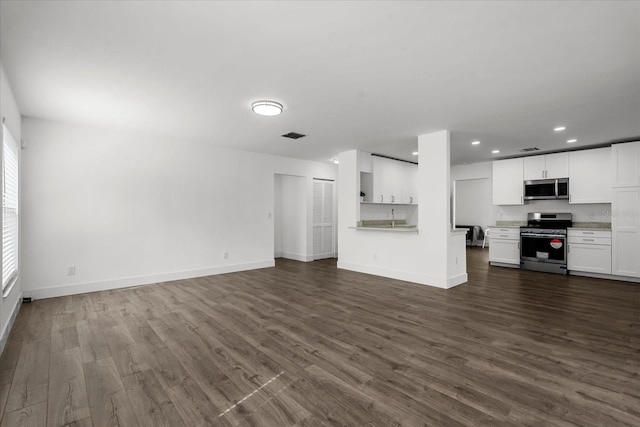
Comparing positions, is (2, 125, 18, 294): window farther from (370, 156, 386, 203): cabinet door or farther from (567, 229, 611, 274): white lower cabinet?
(567, 229, 611, 274): white lower cabinet

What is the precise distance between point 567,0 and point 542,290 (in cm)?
426

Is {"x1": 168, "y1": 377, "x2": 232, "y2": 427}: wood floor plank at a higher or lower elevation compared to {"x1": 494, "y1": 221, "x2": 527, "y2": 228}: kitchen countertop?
lower

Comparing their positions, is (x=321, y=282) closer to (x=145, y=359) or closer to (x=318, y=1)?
(x=145, y=359)

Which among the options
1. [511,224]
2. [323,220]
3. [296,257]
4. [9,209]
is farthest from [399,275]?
[9,209]

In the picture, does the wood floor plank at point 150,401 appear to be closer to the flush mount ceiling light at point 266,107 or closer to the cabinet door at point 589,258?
the flush mount ceiling light at point 266,107

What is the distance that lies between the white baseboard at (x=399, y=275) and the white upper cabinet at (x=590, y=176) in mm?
3492

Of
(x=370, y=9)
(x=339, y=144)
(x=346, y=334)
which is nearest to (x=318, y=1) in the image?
(x=370, y=9)

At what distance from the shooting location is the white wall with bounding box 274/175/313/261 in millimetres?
7594

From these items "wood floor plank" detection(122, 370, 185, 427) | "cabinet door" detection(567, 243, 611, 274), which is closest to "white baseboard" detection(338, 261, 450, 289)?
"cabinet door" detection(567, 243, 611, 274)

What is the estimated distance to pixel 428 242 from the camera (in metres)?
5.09

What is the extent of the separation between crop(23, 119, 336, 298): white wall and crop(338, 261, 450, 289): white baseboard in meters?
1.86

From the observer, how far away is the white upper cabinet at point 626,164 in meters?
5.33

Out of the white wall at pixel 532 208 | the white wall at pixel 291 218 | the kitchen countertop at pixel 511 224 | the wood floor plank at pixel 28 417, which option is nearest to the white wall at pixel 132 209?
the white wall at pixel 291 218

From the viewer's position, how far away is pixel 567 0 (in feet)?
6.24
